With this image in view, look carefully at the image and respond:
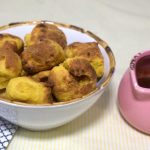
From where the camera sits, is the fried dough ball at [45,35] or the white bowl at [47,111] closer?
the white bowl at [47,111]

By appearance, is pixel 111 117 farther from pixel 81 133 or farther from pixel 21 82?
pixel 21 82

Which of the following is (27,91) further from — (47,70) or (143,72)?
(143,72)

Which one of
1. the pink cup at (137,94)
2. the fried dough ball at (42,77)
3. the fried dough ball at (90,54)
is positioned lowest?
the pink cup at (137,94)

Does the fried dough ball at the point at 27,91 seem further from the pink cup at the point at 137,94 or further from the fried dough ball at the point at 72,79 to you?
the pink cup at the point at 137,94

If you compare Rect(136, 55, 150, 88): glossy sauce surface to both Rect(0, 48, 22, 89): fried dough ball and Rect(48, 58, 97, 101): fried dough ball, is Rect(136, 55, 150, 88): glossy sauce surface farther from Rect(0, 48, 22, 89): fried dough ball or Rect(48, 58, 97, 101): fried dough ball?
Rect(0, 48, 22, 89): fried dough ball

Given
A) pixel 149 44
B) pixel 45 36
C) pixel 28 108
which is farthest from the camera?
pixel 149 44

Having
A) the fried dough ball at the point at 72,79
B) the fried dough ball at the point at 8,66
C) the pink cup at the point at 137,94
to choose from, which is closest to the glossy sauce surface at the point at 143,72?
the pink cup at the point at 137,94

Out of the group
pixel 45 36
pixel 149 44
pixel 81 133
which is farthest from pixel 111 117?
pixel 149 44
